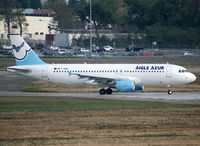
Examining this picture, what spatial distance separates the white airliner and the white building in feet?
263

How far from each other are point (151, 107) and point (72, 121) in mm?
8597

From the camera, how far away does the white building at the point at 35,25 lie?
126 metres

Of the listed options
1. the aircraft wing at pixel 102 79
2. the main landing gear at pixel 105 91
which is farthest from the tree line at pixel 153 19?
the aircraft wing at pixel 102 79

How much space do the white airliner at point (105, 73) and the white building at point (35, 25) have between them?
80295 millimetres

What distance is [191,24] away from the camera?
106 meters

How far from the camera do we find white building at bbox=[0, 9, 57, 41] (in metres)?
126

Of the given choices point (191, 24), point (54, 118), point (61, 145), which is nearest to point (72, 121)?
point (54, 118)

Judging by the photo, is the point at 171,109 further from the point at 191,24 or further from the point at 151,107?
the point at 191,24

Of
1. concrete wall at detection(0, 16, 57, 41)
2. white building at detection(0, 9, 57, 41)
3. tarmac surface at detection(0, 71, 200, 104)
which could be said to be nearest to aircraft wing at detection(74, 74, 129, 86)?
tarmac surface at detection(0, 71, 200, 104)

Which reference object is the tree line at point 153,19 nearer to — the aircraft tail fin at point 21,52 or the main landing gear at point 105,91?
the main landing gear at point 105,91

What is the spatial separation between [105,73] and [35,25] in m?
96.8

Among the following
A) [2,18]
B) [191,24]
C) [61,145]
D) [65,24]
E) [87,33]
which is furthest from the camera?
[65,24]

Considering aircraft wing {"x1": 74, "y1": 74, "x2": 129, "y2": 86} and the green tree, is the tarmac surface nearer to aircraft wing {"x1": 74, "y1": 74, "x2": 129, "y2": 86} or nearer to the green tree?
aircraft wing {"x1": 74, "y1": 74, "x2": 129, "y2": 86}

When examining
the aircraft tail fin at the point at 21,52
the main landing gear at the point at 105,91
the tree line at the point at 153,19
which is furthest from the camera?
the tree line at the point at 153,19
